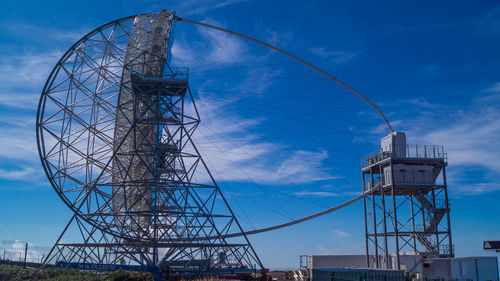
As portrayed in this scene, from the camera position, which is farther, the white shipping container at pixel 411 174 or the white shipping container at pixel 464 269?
the white shipping container at pixel 411 174

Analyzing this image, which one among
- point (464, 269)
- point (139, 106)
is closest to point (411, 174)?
point (464, 269)

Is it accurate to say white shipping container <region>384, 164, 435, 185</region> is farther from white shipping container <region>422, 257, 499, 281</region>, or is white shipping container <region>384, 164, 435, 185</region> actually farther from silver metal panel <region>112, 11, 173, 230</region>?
silver metal panel <region>112, 11, 173, 230</region>

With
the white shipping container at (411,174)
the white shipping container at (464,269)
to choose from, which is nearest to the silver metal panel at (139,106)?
the white shipping container at (411,174)

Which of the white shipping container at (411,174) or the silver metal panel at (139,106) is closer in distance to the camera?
the silver metal panel at (139,106)

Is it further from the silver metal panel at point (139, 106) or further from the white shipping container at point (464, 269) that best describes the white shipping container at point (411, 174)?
the silver metal panel at point (139, 106)

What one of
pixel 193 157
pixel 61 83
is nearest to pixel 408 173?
pixel 193 157

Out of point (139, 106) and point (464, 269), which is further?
point (139, 106)

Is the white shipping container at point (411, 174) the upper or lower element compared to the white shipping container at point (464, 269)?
upper

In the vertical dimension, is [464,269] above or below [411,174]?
below

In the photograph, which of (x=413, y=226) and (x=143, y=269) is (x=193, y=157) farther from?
(x=413, y=226)

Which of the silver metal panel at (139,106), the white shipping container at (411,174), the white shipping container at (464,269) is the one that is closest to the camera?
the white shipping container at (464,269)

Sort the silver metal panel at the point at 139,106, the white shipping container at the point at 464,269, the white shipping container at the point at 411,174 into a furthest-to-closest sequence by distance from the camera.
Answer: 1. the white shipping container at the point at 411,174
2. the silver metal panel at the point at 139,106
3. the white shipping container at the point at 464,269

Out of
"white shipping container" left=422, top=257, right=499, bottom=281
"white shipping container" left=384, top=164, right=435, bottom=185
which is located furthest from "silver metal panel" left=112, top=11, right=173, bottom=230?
"white shipping container" left=422, top=257, right=499, bottom=281

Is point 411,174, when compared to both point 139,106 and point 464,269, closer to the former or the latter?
point 464,269
